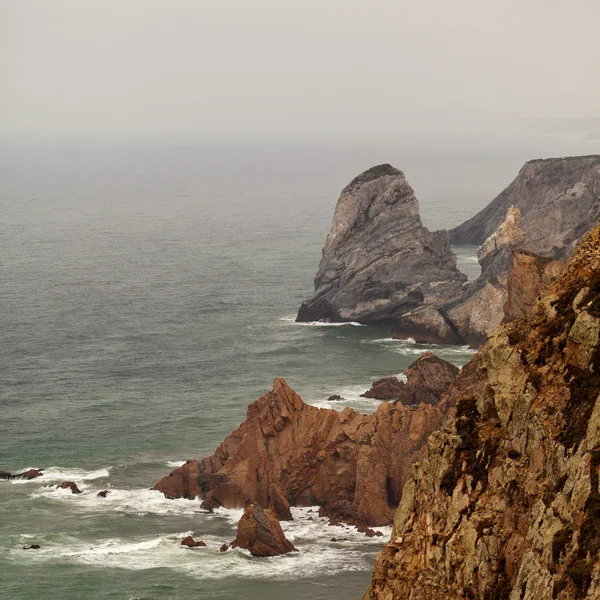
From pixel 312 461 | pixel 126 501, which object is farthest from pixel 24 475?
pixel 312 461

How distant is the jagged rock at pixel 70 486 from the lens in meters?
105

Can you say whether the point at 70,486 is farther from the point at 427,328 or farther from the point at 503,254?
the point at 503,254

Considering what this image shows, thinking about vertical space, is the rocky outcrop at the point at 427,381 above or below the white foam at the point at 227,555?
above

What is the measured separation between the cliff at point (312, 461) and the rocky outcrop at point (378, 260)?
216ft

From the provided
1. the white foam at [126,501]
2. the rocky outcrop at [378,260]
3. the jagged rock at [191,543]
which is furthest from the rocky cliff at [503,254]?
the jagged rock at [191,543]

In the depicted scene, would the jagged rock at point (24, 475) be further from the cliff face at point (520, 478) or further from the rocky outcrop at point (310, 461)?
the cliff face at point (520, 478)

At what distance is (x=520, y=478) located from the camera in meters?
42.8

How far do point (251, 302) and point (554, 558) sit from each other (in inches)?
5922

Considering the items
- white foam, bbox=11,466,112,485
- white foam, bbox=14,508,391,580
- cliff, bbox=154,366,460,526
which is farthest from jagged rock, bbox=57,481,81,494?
white foam, bbox=14,508,391,580

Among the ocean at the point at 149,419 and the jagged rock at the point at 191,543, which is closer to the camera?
the ocean at the point at 149,419

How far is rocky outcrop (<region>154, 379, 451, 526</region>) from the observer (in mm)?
97438

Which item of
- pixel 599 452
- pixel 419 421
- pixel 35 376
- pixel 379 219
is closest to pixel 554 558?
pixel 599 452

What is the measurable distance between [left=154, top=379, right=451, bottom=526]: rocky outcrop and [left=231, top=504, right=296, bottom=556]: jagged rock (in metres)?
7.27

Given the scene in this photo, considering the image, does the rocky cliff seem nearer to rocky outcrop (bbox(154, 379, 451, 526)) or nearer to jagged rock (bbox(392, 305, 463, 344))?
jagged rock (bbox(392, 305, 463, 344))
